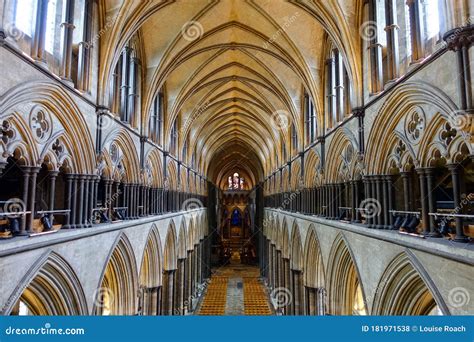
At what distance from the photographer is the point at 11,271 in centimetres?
543

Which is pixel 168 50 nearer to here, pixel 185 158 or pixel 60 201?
pixel 60 201

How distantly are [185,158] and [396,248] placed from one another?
19.0m

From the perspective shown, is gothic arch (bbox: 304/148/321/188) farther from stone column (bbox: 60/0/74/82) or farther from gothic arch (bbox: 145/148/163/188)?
stone column (bbox: 60/0/74/82)

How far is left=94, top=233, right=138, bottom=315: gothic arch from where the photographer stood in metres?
10.7

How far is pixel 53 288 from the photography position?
6.89 m

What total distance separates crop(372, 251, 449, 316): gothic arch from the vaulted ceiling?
5.28m

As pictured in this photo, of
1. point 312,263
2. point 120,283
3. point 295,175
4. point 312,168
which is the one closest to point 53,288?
point 120,283

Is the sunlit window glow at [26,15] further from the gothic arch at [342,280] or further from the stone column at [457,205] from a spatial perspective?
the gothic arch at [342,280]

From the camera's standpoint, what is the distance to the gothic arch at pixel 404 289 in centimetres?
649

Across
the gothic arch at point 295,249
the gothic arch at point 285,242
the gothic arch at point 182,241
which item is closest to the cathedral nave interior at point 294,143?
the gothic arch at point 295,249

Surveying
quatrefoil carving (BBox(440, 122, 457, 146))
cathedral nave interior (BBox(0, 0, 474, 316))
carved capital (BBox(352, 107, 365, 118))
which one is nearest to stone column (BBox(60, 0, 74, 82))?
cathedral nave interior (BBox(0, 0, 474, 316))

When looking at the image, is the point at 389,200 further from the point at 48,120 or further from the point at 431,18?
the point at 48,120

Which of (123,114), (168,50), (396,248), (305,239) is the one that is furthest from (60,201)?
(305,239)

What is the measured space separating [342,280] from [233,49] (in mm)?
12134
